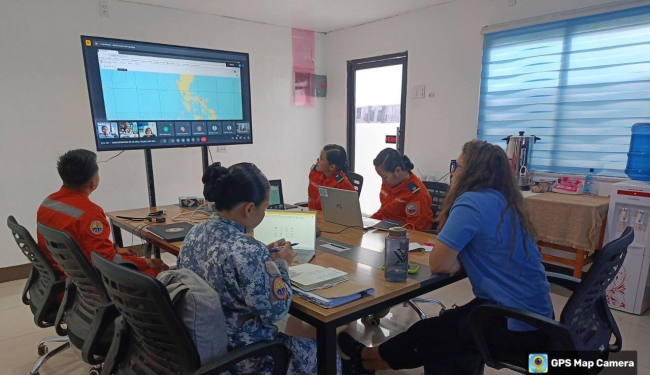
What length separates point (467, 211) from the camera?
147 cm

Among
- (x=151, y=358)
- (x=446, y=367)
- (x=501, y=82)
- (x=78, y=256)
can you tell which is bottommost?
(x=446, y=367)

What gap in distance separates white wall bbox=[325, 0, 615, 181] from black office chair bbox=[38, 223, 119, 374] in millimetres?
3410

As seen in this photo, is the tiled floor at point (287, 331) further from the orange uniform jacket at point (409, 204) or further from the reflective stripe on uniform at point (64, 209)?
the reflective stripe on uniform at point (64, 209)

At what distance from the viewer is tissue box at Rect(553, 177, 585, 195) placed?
10.5 ft

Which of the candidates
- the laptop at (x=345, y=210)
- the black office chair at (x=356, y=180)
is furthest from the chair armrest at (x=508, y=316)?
the black office chair at (x=356, y=180)

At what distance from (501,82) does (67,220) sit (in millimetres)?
3568

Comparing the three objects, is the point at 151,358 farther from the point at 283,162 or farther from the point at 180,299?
the point at 283,162

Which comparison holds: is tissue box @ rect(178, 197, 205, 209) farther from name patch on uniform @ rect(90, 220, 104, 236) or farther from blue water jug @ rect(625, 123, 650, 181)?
blue water jug @ rect(625, 123, 650, 181)

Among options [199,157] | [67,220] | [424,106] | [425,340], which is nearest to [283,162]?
[199,157]

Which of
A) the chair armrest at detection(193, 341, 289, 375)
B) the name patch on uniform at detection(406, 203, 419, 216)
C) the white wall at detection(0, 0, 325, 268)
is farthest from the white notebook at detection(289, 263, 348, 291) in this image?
the white wall at detection(0, 0, 325, 268)

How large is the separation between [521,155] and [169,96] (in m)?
2.99

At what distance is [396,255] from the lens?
150 centimetres

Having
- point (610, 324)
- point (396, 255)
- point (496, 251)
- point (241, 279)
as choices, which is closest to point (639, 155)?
point (610, 324)

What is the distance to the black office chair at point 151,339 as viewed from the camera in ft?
3.50
